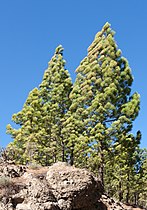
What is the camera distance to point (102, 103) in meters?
23.1

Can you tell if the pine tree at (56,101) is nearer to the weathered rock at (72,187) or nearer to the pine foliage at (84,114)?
the pine foliage at (84,114)

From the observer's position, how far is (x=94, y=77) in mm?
23906

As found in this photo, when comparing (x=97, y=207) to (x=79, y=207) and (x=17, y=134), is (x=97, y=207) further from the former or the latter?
(x=17, y=134)

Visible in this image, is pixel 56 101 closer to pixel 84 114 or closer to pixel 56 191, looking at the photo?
pixel 84 114

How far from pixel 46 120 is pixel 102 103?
15.5 feet

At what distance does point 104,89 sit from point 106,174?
42.2 feet

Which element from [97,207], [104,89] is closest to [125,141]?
[104,89]

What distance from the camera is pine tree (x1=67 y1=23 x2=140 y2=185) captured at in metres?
22.6

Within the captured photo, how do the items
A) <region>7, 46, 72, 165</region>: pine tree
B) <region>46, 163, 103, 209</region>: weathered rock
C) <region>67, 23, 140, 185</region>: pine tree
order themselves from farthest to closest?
<region>7, 46, 72, 165</region>: pine tree < <region>67, 23, 140, 185</region>: pine tree < <region>46, 163, 103, 209</region>: weathered rock

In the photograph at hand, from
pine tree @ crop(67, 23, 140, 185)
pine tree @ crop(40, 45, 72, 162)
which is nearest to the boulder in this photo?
pine tree @ crop(67, 23, 140, 185)

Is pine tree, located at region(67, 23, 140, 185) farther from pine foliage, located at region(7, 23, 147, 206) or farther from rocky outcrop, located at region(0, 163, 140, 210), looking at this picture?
rocky outcrop, located at region(0, 163, 140, 210)

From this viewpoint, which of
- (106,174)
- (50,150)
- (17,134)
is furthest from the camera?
(106,174)

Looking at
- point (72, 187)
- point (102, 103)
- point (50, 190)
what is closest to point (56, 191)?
point (50, 190)

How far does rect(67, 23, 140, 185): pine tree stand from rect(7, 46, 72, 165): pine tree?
4.13 feet
